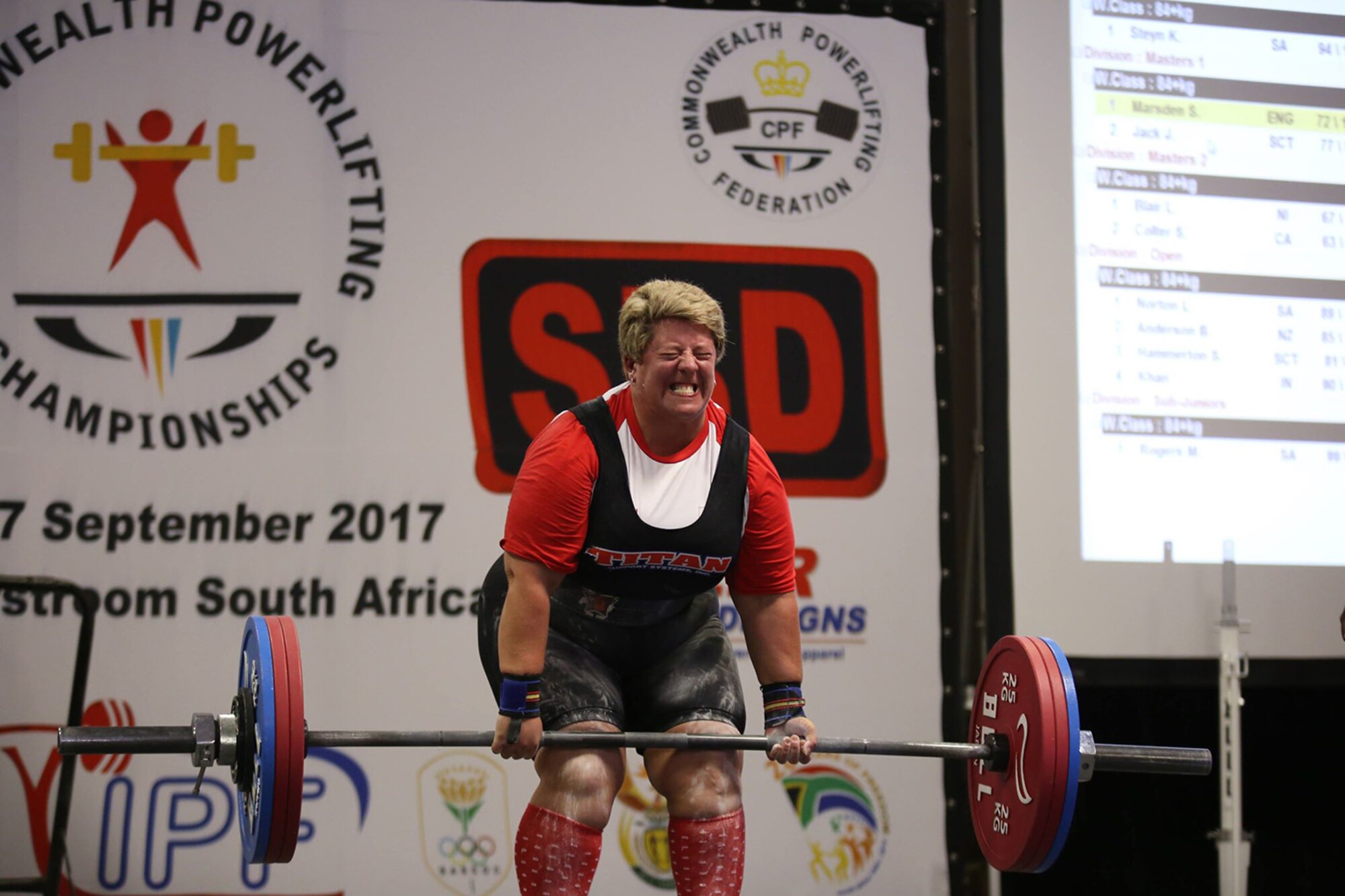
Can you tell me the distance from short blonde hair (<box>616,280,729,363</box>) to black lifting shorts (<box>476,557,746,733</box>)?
468 mm

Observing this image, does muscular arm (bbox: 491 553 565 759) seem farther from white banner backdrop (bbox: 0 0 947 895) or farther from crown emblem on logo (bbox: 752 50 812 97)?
crown emblem on logo (bbox: 752 50 812 97)

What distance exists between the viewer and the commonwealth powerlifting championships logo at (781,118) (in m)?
3.82

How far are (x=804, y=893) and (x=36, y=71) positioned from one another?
2.87m

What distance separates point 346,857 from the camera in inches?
139

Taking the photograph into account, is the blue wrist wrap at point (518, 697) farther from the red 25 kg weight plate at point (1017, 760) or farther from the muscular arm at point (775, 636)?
the red 25 kg weight plate at point (1017, 760)

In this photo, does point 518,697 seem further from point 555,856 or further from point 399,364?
point 399,364

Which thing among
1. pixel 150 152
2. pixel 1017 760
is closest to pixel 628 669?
pixel 1017 760

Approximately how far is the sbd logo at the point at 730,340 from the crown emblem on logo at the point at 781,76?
1.42ft

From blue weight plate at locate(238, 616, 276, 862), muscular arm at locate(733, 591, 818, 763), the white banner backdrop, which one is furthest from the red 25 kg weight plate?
blue weight plate at locate(238, 616, 276, 862)

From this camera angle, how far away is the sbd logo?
3691 millimetres

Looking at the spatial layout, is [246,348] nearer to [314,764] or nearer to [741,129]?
[314,764]

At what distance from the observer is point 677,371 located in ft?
7.75

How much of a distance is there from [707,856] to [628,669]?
364 millimetres

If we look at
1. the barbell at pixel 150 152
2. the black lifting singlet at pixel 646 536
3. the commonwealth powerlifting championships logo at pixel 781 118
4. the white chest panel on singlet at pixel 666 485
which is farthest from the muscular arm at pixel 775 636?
the barbell at pixel 150 152
